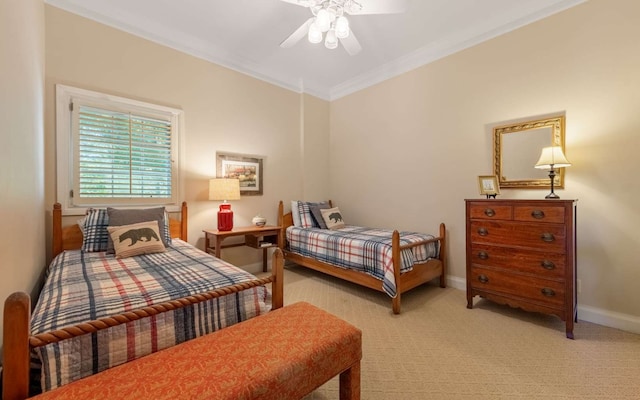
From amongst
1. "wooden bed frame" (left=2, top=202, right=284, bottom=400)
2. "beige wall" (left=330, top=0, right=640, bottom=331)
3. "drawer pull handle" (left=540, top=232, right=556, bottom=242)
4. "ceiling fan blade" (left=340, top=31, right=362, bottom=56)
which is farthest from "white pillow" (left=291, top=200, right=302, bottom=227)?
"drawer pull handle" (left=540, top=232, right=556, bottom=242)

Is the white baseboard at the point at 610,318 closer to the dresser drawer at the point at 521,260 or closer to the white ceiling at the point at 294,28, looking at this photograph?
the dresser drawer at the point at 521,260

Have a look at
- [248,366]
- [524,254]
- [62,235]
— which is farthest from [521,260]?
[62,235]

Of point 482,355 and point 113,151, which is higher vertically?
point 113,151

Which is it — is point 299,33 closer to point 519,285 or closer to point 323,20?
point 323,20

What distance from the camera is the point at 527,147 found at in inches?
104

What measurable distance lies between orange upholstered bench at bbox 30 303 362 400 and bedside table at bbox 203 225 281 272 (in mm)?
1815

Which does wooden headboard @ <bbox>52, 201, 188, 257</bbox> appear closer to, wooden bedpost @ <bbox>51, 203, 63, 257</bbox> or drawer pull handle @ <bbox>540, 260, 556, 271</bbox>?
wooden bedpost @ <bbox>51, 203, 63, 257</bbox>

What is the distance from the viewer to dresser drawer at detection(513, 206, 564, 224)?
6.87 feet

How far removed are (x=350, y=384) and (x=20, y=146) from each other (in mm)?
2174

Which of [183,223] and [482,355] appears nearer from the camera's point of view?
[482,355]

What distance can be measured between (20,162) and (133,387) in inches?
57.1

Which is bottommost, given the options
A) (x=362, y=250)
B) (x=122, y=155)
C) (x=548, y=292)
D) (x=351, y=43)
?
(x=548, y=292)

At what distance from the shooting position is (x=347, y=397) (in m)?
1.29

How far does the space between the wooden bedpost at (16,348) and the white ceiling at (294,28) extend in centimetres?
255
